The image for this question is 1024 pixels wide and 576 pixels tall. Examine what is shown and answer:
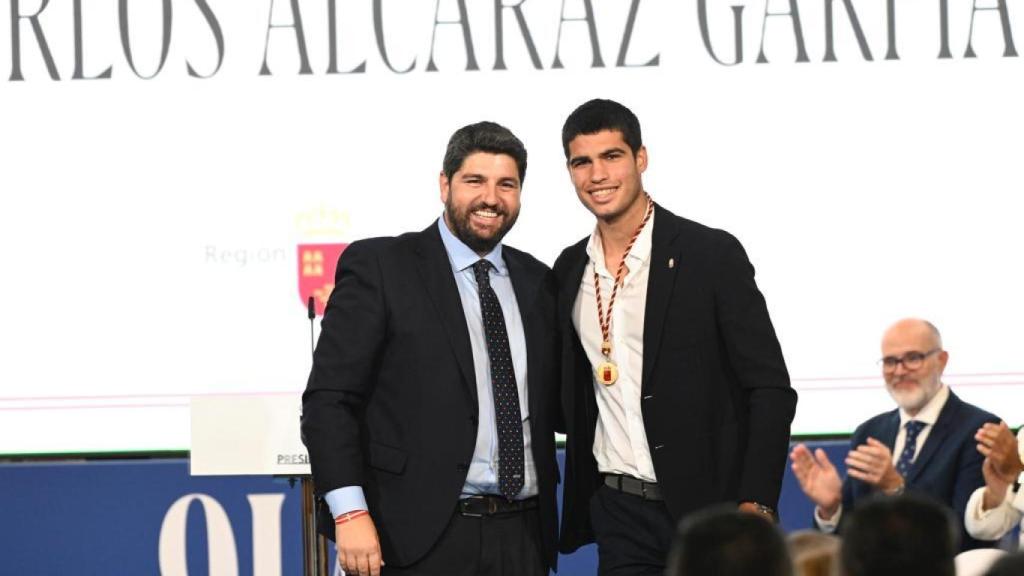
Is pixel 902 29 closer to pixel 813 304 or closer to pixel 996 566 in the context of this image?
pixel 813 304

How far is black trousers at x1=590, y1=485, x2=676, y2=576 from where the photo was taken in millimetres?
3367

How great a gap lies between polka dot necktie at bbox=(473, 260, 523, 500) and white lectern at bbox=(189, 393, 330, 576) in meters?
1.15

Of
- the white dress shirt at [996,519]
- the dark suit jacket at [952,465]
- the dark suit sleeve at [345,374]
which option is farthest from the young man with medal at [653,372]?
the dark suit jacket at [952,465]

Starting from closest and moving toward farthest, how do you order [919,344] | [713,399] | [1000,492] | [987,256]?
1. [713,399]
2. [1000,492]
3. [919,344]
4. [987,256]

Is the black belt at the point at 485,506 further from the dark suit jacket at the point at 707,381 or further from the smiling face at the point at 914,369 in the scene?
the smiling face at the point at 914,369

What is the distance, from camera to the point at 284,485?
5.61 meters

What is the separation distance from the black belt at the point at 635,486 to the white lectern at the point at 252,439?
1.30m

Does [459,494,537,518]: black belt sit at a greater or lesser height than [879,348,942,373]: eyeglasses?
lesser

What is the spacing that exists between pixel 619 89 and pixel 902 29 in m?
1.06

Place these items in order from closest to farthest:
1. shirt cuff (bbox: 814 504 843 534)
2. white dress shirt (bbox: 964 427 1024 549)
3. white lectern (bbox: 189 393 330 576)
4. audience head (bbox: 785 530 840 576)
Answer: audience head (bbox: 785 530 840 576)
white dress shirt (bbox: 964 427 1024 549)
white lectern (bbox: 189 393 330 576)
shirt cuff (bbox: 814 504 843 534)

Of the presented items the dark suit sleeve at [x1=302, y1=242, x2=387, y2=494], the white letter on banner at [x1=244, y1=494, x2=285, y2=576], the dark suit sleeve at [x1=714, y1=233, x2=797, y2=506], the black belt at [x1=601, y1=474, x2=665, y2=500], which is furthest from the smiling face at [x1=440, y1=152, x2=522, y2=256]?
the white letter on banner at [x1=244, y1=494, x2=285, y2=576]

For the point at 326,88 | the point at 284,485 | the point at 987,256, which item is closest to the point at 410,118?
the point at 326,88

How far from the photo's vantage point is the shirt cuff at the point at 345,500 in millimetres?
3250

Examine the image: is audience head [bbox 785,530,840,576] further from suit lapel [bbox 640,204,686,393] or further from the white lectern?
the white lectern
